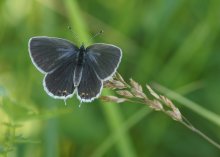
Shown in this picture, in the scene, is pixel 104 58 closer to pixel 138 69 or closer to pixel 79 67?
pixel 79 67

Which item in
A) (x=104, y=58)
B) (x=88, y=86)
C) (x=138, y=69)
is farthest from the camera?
(x=138, y=69)

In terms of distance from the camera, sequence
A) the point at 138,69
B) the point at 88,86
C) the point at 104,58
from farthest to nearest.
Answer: the point at 138,69 → the point at 104,58 → the point at 88,86

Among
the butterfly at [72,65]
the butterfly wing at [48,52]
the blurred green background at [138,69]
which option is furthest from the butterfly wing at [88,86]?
the blurred green background at [138,69]

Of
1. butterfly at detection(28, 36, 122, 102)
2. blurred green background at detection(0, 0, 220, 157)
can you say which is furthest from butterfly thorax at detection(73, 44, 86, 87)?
blurred green background at detection(0, 0, 220, 157)

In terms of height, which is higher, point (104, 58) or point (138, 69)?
point (104, 58)

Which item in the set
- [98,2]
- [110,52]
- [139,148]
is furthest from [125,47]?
[110,52]

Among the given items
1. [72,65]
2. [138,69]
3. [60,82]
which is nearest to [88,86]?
[60,82]
